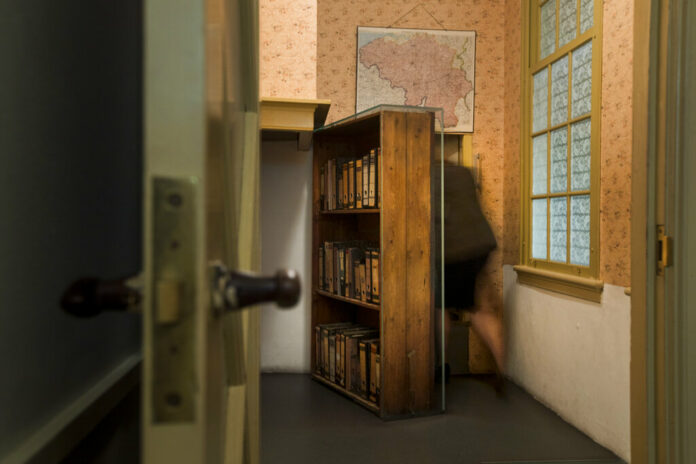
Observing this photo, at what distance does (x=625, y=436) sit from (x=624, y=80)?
1665mm

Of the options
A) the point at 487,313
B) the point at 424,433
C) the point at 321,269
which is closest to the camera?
the point at 424,433

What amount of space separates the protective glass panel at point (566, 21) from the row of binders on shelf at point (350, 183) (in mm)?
1297

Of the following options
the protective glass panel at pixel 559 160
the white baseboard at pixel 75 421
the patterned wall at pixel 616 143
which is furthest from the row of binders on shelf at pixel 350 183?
the white baseboard at pixel 75 421

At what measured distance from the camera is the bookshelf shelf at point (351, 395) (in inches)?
122

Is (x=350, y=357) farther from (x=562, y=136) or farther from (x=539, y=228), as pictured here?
(x=562, y=136)

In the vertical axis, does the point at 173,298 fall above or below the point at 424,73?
below

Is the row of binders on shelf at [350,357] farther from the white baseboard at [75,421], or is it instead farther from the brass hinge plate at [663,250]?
the white baseboard at [75,421]

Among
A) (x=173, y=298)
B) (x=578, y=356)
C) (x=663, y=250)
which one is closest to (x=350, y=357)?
(x=578, y=356)

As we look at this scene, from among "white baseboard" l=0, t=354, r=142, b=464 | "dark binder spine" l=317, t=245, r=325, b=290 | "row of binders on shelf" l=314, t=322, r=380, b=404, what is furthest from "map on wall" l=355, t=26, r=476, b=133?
"white baseboard" l=0, t=354, r=142, b=464

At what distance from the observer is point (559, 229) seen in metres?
3.23

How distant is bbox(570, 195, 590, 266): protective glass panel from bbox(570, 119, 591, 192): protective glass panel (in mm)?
77

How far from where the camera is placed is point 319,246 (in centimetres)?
387

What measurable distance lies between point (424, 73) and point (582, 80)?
1311mm

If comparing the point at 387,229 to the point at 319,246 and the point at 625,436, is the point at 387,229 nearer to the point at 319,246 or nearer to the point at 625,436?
the point at 319,246
